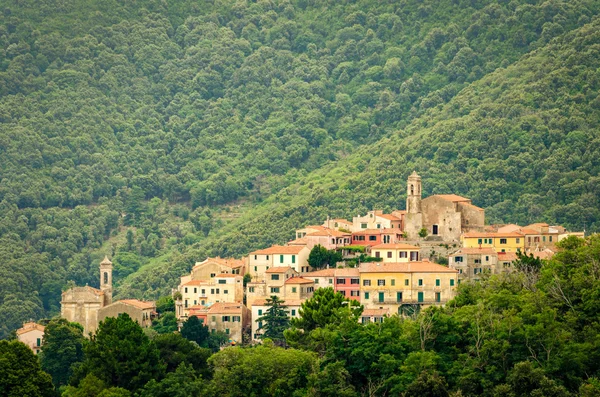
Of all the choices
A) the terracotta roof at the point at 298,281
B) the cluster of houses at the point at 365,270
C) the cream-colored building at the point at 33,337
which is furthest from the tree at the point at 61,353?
the terracotta roof at the point at 298,281

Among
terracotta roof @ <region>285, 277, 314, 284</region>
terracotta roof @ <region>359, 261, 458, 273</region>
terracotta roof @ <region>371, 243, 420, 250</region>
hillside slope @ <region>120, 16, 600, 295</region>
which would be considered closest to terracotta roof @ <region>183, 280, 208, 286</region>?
terracotta roof @ <region>285, 277, 314, 284</region>

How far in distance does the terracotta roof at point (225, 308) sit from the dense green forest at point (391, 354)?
7744 mm

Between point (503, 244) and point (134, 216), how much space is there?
85.1 m

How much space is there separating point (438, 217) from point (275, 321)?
1620cm

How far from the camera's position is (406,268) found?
99.9m

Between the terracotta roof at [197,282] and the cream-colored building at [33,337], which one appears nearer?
the cream-colored building at [33,337]

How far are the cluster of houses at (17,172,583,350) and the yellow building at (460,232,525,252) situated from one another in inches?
2.5

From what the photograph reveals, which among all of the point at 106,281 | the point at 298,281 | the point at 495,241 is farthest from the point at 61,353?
the point at 495,241

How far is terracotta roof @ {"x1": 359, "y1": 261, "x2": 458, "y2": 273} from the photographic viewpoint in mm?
99750

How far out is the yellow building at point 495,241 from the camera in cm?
10781

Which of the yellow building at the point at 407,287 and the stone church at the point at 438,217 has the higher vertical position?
the stone church at the point at 438,217

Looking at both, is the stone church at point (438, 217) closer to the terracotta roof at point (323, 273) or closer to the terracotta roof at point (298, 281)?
the terracotta roof at point (323, 273)

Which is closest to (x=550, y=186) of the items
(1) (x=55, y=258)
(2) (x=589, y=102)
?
(2) (x=589, y=102)

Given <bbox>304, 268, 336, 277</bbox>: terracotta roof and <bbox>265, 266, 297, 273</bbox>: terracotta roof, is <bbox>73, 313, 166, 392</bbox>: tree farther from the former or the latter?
<bbox>304, 268, 336, 277</bbox>: terracotta roof
